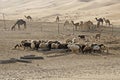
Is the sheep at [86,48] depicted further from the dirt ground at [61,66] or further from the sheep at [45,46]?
the sheep at [45,46]

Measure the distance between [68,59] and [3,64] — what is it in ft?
12.4

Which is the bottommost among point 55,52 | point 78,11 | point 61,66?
point 61,66

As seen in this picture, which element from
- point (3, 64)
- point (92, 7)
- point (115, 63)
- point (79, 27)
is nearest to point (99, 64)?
point (115, 63)

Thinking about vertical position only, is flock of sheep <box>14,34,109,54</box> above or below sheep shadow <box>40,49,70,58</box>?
above

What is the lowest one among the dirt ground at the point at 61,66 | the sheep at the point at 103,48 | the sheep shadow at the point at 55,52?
the dirt ground at the point at 61,66

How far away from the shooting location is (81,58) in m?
21.4

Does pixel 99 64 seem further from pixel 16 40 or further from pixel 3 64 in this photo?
pixel 16 40

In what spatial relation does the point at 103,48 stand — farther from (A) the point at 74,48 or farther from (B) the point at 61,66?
(B) the point at 61,66

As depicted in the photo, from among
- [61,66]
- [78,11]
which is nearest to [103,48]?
[61,66]

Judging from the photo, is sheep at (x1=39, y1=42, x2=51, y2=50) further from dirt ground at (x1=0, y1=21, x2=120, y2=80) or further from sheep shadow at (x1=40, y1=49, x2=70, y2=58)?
dirt ground at (x1=0, y1=21, x2=120, y2=80)

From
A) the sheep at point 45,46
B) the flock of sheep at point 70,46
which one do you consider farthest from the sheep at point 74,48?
the sheep at point 45,46

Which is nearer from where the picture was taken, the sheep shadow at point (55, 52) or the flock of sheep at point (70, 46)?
the sheep shadow at point (55, 52)

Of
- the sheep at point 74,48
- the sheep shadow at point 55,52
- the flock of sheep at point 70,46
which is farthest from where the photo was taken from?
the flock of sheep at point 70,46

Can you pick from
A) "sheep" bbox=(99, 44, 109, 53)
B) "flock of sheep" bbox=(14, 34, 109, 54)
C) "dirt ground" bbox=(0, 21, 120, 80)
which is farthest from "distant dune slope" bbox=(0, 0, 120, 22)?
"dirt ground" bbox=(0, 21, 120, 80)
